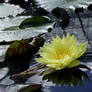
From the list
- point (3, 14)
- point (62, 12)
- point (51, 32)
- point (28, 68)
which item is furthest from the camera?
point (3, 14)

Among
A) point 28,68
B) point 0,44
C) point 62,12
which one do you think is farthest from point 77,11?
point 28,68

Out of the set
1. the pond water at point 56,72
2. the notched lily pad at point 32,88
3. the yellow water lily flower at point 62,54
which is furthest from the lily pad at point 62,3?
the notched lily pad at point 32,88

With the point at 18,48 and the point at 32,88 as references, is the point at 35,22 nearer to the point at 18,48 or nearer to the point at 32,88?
the point at 18,48

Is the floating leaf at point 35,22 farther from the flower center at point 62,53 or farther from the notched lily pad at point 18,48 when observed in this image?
the flower center at point 62,53

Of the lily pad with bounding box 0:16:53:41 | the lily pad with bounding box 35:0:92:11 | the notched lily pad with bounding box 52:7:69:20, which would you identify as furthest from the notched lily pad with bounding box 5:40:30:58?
the lily pad with bounding box 35:0:92:11

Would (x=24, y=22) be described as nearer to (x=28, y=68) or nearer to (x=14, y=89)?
(x=28, y=68)

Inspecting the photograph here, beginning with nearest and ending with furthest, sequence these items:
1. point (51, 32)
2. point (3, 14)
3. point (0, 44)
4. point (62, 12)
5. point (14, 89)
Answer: point (14, 89) → point (0, 44) → point (51, 32) → point (62, 12) → point (3, 14)

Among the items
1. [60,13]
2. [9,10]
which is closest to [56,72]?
[60,13]
